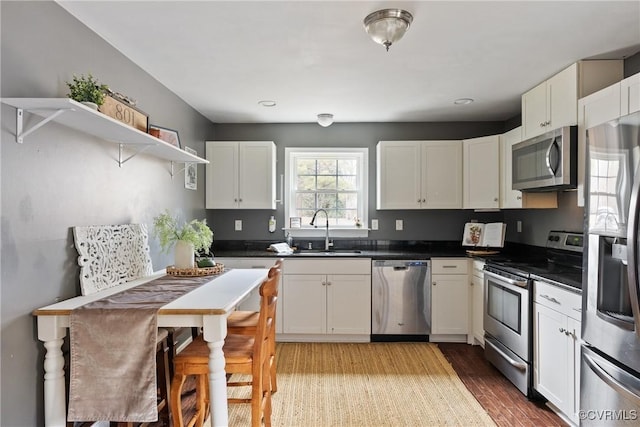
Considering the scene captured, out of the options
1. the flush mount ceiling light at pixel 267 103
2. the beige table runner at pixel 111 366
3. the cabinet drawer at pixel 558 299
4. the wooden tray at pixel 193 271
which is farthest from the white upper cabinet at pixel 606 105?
the beige table runner at pixel 111 366

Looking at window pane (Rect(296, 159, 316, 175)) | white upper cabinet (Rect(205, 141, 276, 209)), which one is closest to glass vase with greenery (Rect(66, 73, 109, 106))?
white upper cabinet (Rect(205, 141, 276, 209))

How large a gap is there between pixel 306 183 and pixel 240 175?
0.81 m

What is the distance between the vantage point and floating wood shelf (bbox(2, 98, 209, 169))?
4.79 feet

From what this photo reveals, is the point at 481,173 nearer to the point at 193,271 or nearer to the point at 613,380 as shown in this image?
the point at 613,380

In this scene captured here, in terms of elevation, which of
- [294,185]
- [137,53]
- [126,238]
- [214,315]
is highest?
[137,53]

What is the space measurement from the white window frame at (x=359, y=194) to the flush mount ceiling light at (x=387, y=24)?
230 cm

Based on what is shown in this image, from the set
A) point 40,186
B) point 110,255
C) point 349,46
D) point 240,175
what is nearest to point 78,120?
point 40,186

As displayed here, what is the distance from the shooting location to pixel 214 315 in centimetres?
165

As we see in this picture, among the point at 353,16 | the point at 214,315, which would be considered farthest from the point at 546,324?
the point at 353,16

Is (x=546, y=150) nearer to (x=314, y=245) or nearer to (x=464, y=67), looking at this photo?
(x=464, y=67)

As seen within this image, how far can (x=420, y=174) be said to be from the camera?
391 centimetres

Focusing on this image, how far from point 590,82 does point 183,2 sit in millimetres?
2635

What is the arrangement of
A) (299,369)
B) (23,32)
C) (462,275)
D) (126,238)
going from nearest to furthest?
(23,32) < (126,238) < (299,369) < (462,275)

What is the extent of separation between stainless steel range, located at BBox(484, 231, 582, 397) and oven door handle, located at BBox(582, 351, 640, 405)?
527mm
